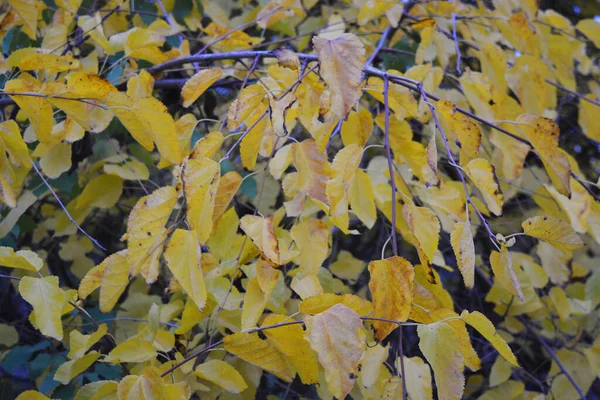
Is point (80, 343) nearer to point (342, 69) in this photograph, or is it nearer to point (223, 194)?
point (223, 194)

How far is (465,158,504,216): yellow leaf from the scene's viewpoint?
1.98ft

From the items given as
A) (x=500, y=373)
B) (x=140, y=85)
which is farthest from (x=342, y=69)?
(x=500, y=373)

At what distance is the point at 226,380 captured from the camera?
71cm

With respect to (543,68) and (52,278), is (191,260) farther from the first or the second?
(543,68)

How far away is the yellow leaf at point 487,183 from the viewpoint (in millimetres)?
602

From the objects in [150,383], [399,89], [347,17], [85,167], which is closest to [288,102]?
[399,89]

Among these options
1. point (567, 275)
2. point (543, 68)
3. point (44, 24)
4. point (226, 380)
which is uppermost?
point (44, 24)

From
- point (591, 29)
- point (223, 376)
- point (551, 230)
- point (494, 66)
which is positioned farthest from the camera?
point (591, 29)

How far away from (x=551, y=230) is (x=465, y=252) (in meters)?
0.13

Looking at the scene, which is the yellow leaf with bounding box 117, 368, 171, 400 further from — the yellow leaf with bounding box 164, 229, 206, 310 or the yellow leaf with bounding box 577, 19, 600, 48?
the yellow leaf with bounding box 577, 19, 600, 48

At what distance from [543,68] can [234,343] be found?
88 centimetres

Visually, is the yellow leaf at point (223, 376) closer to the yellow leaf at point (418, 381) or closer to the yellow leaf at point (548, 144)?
the yellow leaf at point (418, 381)

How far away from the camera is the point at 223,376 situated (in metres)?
0.71

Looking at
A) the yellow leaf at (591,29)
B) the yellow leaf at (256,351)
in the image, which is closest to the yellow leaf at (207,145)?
the yellow leaf at (256,351)
